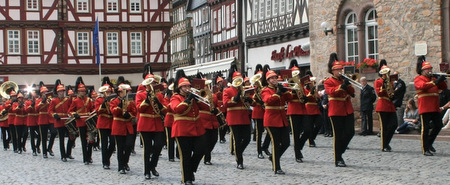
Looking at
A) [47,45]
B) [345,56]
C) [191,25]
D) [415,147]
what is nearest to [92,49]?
[47,45]

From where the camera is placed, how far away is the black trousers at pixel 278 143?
1323 centimetres

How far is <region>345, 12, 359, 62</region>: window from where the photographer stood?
26.4 metres

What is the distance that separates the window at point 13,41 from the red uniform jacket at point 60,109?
125ft

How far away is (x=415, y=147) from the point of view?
17.3 meters

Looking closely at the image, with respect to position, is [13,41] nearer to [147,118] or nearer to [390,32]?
[390,32]

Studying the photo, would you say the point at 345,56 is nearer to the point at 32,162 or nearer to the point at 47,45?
the point at 32,162

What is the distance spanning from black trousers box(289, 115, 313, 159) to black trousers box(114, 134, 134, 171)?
10.5 feet

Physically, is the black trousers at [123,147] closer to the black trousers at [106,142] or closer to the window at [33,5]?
the black trousers at [106,142]

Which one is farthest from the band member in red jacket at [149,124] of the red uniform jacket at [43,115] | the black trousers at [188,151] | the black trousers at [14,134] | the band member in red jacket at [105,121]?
the black trousers at [14,134]

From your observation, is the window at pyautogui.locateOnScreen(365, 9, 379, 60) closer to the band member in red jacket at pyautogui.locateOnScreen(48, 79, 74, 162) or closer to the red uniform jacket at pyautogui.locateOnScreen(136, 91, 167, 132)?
the band member in red jacket at pyautogui.locateOnScreen(48, 79, 74, 162)

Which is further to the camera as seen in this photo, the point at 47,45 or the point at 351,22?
the point at 47,45

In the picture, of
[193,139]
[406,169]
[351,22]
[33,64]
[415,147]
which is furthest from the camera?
[33,64]

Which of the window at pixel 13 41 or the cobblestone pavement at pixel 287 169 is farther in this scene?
the window at pixel 13 41

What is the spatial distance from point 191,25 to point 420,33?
118 feet
